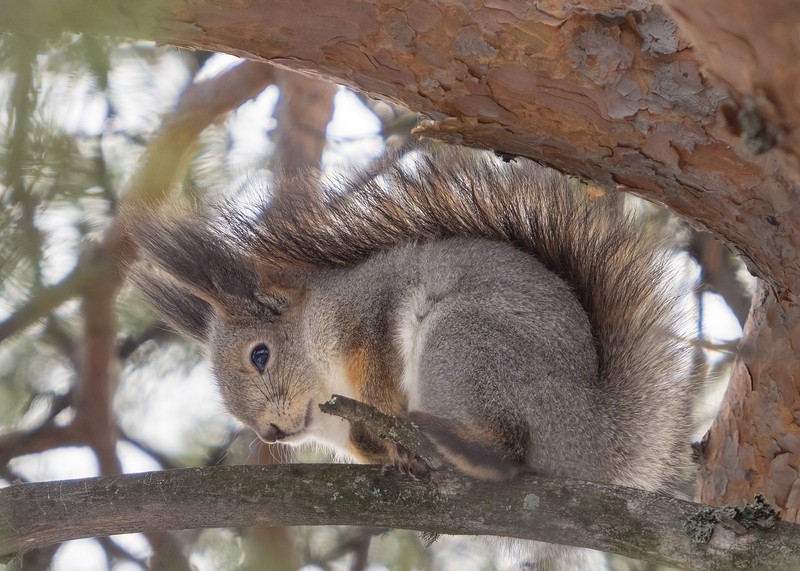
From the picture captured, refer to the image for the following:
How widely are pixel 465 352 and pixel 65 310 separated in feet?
4.28

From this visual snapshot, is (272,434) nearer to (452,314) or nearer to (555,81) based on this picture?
(452,314)

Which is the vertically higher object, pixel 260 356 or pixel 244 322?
pixel 244 322

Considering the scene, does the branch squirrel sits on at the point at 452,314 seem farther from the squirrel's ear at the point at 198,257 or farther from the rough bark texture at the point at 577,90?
the rough bark texture at the point at 577,90

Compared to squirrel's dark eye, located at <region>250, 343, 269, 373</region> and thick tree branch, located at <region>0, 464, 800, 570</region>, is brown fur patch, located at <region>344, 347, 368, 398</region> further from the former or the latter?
thick tree branch, located at <region>0, 464, 800, 570</region>

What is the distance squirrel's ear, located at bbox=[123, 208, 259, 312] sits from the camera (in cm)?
266

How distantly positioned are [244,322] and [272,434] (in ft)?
1.39

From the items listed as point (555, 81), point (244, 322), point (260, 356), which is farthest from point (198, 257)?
point (555, 81)

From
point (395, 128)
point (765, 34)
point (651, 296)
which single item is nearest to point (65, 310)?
point (395, 128)

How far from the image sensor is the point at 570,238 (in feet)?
8.31

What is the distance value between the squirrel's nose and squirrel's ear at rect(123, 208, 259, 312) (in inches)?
17.5

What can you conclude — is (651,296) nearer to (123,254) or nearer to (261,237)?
(261,237)

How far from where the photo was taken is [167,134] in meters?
2.86

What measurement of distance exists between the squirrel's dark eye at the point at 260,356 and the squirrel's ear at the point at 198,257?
16 centimetres

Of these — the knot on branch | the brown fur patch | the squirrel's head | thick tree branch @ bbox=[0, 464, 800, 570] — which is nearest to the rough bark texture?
the knot on branch
